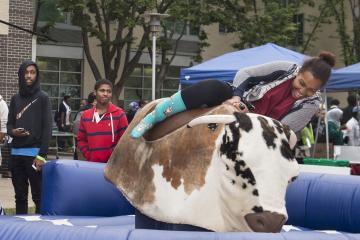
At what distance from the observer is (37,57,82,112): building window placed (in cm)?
2462

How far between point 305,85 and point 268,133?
3.29 feet

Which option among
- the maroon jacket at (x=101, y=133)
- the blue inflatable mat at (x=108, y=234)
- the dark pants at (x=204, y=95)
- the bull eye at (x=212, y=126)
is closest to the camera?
the blue inflatable mat at (x=108, y=234)

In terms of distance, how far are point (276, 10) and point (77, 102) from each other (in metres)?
8.14

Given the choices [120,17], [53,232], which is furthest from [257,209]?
[120,17]

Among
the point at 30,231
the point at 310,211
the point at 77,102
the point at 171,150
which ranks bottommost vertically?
the point at 77,102

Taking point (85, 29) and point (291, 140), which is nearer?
point (291, 140)

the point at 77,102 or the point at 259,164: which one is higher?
the point at 259,164

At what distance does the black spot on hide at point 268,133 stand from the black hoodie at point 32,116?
389 centimetres

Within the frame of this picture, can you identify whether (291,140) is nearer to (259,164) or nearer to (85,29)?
(259,164)

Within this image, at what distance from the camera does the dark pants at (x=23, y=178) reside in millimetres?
6277

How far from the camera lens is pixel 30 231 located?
2.59 metres

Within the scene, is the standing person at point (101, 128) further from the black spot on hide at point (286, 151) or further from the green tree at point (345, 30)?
the green tree at point (345, 30)

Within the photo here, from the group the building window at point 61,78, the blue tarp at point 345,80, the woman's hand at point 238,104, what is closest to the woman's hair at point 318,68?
the woman's hand at point 238,104

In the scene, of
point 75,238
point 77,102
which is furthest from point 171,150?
point 77,102
